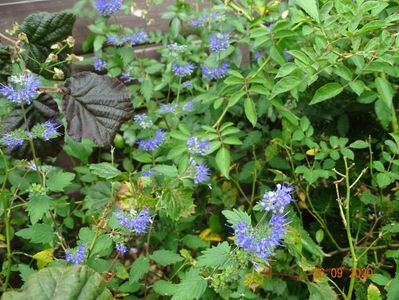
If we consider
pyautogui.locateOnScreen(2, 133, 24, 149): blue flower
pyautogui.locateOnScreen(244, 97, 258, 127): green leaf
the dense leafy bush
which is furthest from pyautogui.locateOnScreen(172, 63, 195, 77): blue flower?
pyautogui.locateOnScreen(2, 133, 24, 149): blue flower

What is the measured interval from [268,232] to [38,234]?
0.72m

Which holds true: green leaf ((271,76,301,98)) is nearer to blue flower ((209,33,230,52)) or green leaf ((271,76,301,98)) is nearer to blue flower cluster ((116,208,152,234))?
blue flower ((209,33,230,52))

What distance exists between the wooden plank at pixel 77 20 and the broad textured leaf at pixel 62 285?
120 centimetres

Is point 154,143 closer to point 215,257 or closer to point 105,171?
point 105,171

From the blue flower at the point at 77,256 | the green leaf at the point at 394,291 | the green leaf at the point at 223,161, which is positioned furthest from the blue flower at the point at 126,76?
the green leaf at the point at 394,291

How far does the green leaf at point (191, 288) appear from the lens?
1.31m

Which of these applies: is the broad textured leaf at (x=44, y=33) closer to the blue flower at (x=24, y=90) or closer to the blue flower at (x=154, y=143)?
the blue flower at (x=24, y=90)

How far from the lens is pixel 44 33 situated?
1.69 metres

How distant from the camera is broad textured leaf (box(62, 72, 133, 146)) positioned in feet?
5.13

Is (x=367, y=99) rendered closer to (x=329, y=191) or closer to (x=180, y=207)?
(x=329, y=191)

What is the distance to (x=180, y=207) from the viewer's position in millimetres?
1512

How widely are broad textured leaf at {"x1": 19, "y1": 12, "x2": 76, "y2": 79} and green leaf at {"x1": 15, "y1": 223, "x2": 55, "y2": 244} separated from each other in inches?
19.4

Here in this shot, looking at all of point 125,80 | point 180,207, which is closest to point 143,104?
point 125,80
